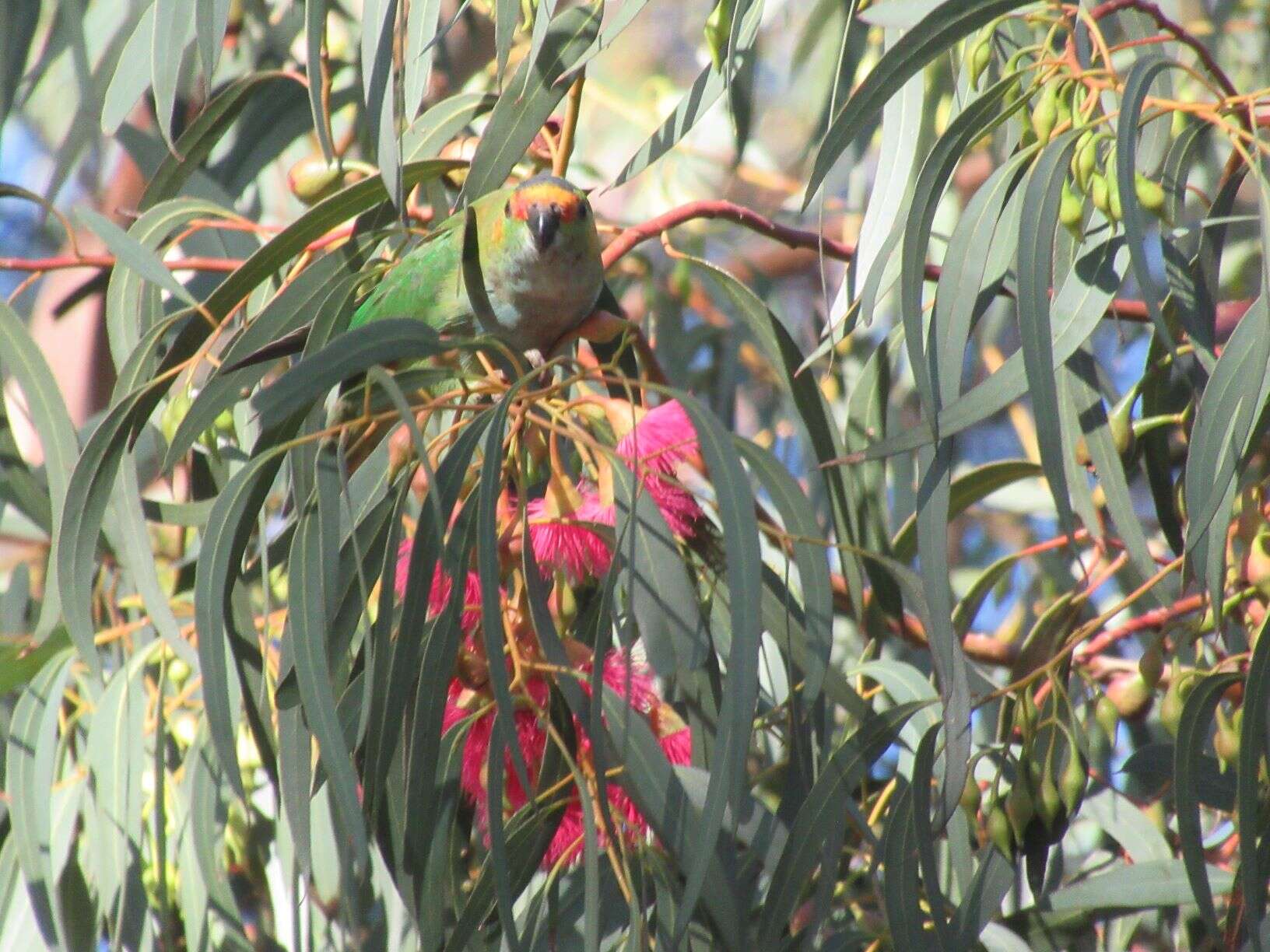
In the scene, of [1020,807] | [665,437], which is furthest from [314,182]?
[1020,807]

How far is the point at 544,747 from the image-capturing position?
4.00 ft

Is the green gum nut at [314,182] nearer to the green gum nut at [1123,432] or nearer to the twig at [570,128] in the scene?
the twig at [570,128]

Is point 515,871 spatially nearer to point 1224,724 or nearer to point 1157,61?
point 1224,724

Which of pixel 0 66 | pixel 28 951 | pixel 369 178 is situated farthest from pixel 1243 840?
pixel 0 66

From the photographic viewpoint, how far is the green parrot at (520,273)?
1.60 metres

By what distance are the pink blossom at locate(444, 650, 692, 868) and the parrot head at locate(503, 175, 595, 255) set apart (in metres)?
0.55

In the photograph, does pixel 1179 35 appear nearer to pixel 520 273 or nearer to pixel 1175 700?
pixel 1175 700

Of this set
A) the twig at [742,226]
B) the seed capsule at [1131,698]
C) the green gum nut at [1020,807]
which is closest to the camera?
the green gum nut at [1020,807]

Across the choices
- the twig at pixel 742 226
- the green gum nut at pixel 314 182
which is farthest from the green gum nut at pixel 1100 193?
the green gum nut at pixel 314 182

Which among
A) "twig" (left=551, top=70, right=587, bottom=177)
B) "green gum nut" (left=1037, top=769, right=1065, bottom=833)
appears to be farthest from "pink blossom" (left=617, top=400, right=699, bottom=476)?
"green gum nut" (left=1037, top=769, right=1065, bottom=833)

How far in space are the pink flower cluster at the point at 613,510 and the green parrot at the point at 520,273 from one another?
34 cm

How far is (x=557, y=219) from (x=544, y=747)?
656mm

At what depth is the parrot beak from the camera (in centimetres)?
159

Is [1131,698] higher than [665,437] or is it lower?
lower
